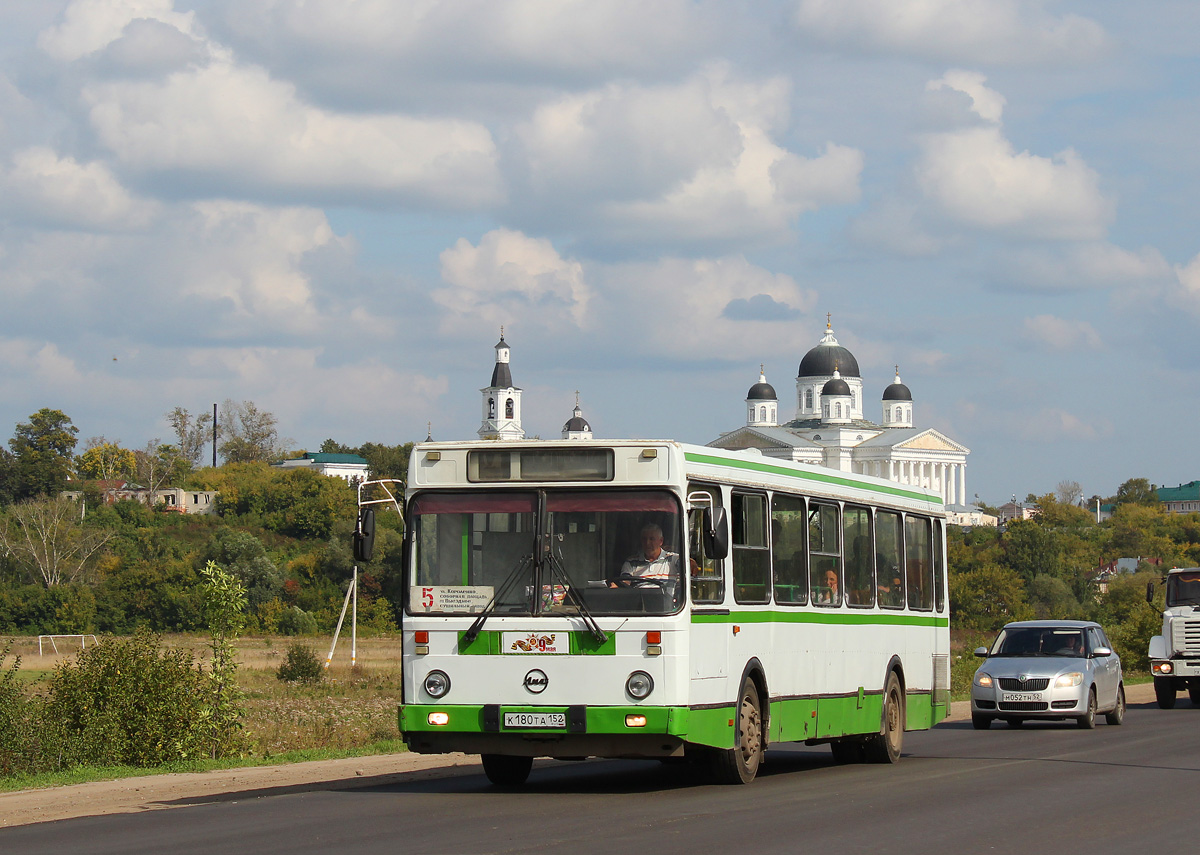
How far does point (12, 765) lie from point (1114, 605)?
81.1m

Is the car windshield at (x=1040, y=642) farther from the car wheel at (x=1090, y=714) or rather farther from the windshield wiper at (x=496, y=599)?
the windshield wiper at (x=496, y=599)

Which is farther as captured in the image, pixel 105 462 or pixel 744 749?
pixel 105 462

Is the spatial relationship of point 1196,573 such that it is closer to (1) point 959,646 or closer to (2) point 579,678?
(2) point 579,678

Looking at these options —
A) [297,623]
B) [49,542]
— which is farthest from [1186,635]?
[49,542]

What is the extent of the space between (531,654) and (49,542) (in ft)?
332

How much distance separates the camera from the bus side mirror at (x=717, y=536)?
13.1 m

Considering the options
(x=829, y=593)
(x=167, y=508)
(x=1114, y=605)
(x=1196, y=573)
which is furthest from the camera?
(x=167, y=508)

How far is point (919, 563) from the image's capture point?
18.9 metres

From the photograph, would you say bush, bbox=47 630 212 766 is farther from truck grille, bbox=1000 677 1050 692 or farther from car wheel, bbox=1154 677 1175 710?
car wheel, bbox=1154 677 1175 710

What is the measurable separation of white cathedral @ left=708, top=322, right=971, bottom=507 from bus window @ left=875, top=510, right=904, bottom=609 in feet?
522

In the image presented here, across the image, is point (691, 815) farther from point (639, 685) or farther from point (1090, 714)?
point (1090, 714)

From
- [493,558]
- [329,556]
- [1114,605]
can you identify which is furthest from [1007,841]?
[329,556]

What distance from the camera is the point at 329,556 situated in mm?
108062

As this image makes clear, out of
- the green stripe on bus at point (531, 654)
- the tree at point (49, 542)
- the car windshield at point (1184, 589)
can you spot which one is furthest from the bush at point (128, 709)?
the tree at point (49, 542)
